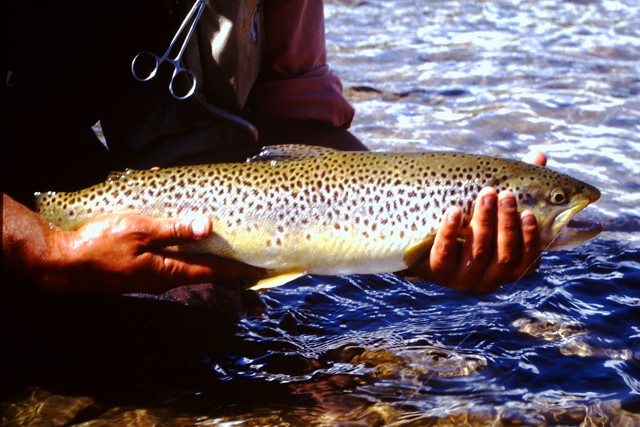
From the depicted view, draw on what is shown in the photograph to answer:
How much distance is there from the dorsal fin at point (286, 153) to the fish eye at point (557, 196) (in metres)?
0.87

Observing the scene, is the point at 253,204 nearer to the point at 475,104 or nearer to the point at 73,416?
the point at 73,416

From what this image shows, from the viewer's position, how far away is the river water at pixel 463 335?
3.04m

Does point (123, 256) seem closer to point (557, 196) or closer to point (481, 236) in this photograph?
point (481, 236)

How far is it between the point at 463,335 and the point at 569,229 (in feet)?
2.61

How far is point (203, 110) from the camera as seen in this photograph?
3436 millimetres

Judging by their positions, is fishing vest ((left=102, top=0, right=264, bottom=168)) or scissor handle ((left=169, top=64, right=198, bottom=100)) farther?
fishing vest ((left=102, top=0, right=264, bottom=168))

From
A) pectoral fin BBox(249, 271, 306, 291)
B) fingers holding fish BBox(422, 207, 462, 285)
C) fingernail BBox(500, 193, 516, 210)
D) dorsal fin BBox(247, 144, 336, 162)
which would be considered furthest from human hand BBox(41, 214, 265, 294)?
fingernail BBox(500, 193, 516, 210)

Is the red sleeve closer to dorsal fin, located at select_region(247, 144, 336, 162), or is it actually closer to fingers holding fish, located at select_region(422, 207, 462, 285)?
dorsal fin, located at select_region(247, 144, 336, 162)

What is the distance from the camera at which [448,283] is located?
316cm

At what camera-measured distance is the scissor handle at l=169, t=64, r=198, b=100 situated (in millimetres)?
3287

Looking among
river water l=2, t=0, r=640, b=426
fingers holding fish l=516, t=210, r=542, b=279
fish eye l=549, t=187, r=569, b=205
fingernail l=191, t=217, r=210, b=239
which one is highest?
fingernail l=191, t=217, r=210, b=239

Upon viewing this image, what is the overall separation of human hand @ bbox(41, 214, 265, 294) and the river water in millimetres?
478

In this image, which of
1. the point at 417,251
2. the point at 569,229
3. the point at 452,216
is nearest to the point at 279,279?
the point at 417,251

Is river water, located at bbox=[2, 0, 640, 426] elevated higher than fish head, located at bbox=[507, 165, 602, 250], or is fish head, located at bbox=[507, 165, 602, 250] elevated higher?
fish head, located at bbox=[507, 165, 602, 250]
